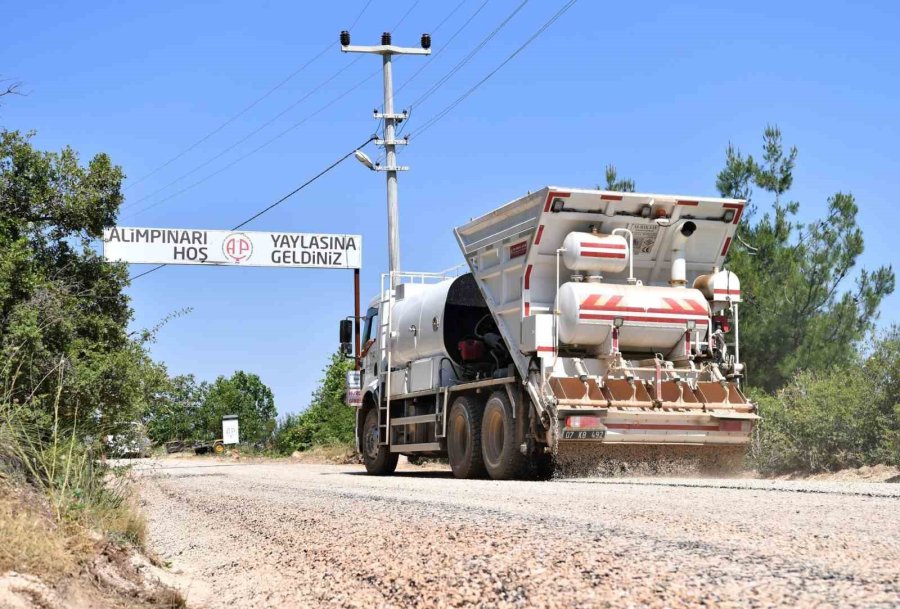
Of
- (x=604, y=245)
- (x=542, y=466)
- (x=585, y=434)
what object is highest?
(x=604, y=245)

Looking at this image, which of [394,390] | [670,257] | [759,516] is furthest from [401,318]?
[759,516]

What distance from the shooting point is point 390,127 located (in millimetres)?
30188

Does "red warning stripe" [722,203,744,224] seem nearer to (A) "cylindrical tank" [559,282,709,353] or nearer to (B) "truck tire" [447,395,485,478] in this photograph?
(A) "cylindrical tank" [559,282,709,353]

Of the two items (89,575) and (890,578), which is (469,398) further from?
(890,578)

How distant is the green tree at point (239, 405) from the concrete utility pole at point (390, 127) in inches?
1922

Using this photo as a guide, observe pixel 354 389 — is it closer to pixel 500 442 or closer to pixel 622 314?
pixel 500 442

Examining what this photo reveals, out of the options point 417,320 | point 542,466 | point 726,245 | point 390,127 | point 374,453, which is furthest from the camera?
point 390,127

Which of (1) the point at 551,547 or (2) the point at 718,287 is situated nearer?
(1) the point at 551,547

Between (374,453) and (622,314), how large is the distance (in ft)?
24.1

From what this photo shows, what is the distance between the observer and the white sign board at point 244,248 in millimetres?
31250

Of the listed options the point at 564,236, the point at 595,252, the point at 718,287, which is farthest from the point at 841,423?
the point at 564,236

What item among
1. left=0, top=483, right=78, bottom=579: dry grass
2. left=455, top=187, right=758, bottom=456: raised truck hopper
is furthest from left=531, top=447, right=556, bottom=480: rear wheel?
left=0, top=483, right=78, bottom=579: dry grass

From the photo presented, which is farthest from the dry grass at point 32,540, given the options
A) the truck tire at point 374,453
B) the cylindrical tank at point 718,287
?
the truck tire at point 374,453

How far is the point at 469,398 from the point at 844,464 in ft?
19.7
